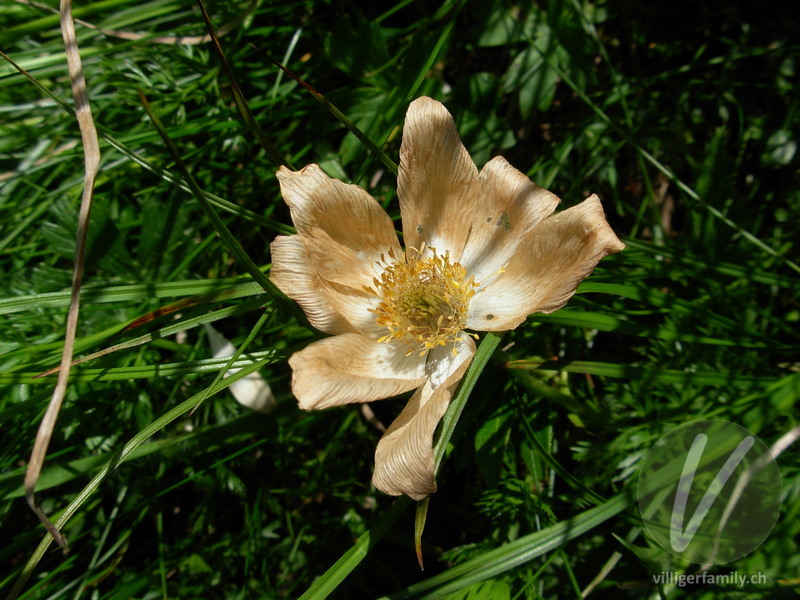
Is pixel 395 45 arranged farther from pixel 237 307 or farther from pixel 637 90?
pixel 237 307

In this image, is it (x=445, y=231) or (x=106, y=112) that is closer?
(x=445, y=231)

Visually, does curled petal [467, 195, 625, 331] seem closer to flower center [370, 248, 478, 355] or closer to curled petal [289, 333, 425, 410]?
flower center [370, 248, 478, 355]

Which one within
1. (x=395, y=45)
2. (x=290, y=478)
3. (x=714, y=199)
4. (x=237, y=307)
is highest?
(x=395, y=45)

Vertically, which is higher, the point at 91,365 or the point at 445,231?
the point at 91,365

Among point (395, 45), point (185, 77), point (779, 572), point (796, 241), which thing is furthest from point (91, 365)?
point (796, 241)

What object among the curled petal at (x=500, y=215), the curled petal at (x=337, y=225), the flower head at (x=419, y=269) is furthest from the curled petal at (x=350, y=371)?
the curled petal at (x=500, y=215)

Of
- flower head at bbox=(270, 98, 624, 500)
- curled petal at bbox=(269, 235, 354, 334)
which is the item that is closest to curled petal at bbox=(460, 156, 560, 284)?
flower head at bbox=(270, 98, 624, 500)

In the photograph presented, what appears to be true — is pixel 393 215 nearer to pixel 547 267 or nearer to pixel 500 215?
pixel 500 215

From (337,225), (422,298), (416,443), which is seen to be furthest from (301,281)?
(416,443)
